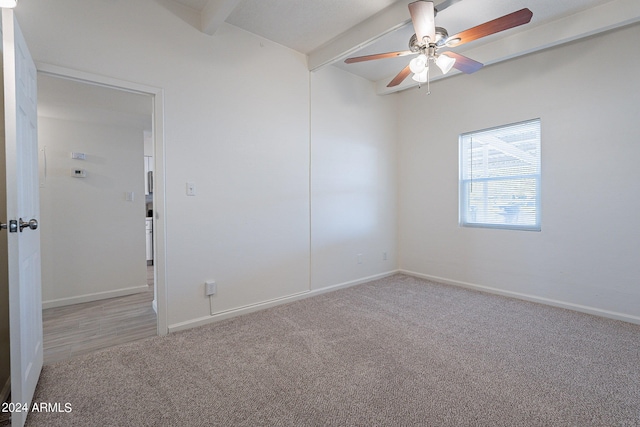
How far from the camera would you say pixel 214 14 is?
94.4 inches

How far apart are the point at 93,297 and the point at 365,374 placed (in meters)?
3.41

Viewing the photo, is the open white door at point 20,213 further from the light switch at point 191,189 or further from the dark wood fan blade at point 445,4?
the dark wood fan blade at point 445,4

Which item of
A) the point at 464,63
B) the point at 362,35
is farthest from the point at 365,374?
the point at 362,35

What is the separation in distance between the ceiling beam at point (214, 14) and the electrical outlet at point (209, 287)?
220 cm

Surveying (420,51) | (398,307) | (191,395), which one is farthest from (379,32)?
(191,395)

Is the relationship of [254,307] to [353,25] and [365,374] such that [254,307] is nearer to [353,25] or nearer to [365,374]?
[365,374]

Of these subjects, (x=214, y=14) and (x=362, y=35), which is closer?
(x=214, y=14)

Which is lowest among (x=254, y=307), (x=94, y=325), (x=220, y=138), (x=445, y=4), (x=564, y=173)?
(x=94, y=325)

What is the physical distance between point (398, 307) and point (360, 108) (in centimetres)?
254

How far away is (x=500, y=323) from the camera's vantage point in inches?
105

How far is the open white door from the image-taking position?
1391 millimetres

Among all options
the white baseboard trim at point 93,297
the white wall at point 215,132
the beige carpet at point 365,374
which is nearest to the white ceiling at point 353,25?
the white wall at point 215,132

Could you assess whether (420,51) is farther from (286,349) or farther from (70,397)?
(70,397)

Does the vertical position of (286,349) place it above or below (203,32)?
below
